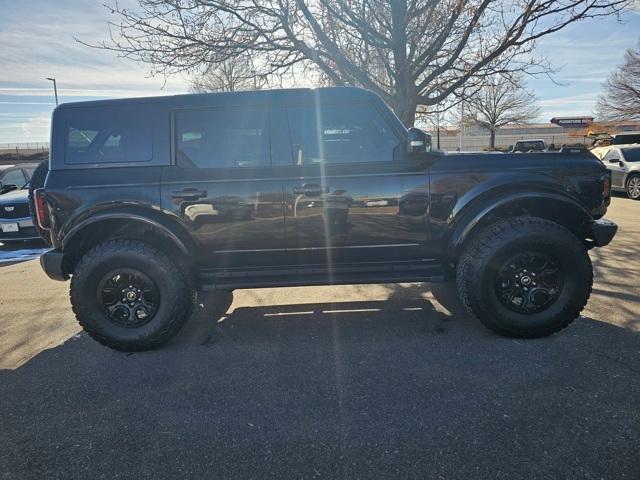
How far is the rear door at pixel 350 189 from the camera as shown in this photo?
371 centimetres

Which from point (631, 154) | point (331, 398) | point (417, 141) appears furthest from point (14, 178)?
point (631, 154)

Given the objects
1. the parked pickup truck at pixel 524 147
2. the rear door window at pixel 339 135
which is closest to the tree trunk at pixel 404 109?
the parked pickup truck at pixel 524 147

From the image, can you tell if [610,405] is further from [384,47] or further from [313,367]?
[384,47]

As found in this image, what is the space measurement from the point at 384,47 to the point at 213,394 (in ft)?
19.4

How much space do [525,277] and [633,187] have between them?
11361 millimetres

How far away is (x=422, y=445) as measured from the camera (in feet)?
7.91

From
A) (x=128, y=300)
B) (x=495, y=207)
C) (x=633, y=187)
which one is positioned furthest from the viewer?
(x=633, y=187)

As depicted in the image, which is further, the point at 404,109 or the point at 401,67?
the point at 404,109

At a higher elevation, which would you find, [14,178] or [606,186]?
[14,178]

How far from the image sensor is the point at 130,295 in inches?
149

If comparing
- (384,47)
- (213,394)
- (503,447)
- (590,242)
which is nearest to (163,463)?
(213,394)

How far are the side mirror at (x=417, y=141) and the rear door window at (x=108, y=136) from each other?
2.18 m

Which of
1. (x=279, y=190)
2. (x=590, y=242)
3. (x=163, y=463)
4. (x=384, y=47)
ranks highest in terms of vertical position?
(x=384, y=47)

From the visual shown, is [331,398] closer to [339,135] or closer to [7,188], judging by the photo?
[339,135]
